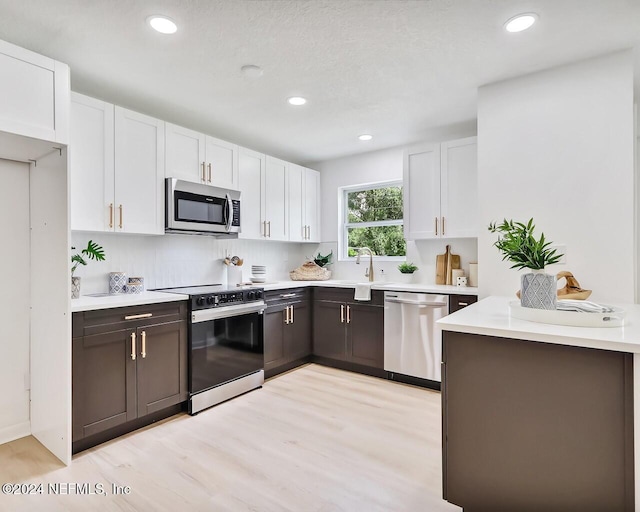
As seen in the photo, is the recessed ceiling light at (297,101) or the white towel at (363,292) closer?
the recessed ceiling light at (297,101)

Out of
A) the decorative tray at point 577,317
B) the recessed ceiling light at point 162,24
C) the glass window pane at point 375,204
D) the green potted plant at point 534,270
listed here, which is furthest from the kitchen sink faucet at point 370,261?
the recessed ceiling light at point 162,24

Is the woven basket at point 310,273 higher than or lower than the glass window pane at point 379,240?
lower

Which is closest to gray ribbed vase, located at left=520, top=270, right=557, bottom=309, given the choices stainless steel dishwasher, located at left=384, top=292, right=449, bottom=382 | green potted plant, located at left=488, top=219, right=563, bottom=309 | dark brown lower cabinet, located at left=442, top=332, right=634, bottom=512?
green potted plant, located at left=488, top=219, right=563, bottom=309

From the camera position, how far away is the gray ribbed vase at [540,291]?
166 centimetres

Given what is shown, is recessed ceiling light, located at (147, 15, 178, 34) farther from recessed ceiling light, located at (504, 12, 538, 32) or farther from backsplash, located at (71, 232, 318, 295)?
recessed ceiling light, located at (504, 12, 538, 32)

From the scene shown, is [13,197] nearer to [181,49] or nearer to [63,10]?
[63,10]

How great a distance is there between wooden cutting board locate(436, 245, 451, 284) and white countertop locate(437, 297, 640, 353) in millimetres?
2084

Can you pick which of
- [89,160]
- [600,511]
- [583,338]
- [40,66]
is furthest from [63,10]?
[600,511]

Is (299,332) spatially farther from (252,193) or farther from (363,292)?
(252,193)

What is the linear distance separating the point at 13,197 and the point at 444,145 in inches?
138

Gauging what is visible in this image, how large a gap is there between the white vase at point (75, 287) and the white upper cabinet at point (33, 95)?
0.99m

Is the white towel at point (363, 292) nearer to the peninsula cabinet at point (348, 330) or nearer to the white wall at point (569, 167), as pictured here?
the peninsula cabinet at point (348, 330)

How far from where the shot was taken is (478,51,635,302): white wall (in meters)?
2.40

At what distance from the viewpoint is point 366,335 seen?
152 inches
